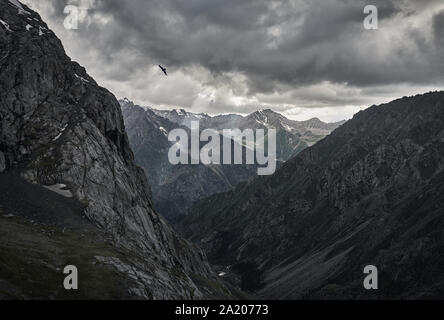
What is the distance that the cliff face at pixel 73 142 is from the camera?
118m

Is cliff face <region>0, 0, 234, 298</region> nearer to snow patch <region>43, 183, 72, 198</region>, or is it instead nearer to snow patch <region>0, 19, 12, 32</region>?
snow patch <region>43, 183, 72, 198</region>

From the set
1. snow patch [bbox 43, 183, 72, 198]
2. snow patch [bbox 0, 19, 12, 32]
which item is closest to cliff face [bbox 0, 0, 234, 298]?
snow patch [bbox 43, 183, 72, 198]

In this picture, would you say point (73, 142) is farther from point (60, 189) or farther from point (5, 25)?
point (5, 25)

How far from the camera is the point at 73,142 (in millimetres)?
135375

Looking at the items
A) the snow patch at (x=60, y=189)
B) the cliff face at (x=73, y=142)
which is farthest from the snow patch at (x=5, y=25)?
the snow patch at (x=60, y=189)

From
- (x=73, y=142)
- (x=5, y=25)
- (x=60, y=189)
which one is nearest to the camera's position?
(x=60, y=189)

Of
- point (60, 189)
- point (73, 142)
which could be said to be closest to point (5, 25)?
point (73, 142)

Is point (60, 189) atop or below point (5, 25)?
below

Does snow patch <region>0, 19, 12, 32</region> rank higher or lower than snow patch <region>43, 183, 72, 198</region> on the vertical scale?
higher

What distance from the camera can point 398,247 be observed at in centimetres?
19712

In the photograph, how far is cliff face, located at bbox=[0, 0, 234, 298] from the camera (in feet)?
389

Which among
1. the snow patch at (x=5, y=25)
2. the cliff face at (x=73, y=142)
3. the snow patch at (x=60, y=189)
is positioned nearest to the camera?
the snow patch at (x=60, y=189)

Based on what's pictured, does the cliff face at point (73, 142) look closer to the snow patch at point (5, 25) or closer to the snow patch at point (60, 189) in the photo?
the snow patch at point (60, 189)
